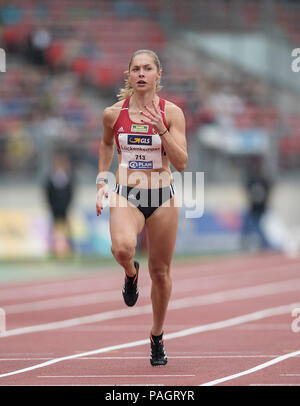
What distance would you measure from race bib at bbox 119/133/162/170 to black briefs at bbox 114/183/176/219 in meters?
0.18

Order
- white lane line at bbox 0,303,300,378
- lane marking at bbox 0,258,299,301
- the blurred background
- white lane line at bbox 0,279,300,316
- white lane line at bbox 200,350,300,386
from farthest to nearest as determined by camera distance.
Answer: the blurred background < lane marking at bbox 0,258,299,301 < white lane line at bbox 0,279,300,316 < white lane line at bbox 0,303,300,378 < white lane line at bbox 200,350,300,386

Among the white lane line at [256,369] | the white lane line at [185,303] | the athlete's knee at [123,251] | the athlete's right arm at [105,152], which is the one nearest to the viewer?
the white lane line at [256,369]

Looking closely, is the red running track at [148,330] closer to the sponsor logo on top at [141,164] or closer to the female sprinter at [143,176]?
the female sprinter at [143,176]

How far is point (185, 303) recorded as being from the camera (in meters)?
12.9

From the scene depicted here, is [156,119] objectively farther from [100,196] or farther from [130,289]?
[130,289]

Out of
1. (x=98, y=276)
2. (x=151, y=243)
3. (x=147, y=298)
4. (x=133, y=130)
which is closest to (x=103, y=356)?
(x=151, y=243)

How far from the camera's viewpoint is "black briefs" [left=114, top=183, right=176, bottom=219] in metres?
7.16

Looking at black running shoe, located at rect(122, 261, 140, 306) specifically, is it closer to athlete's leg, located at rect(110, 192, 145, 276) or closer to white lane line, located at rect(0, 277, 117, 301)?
athlete's leg, located at rect(110, 192, 145, 276)

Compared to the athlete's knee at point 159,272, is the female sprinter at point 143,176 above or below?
above

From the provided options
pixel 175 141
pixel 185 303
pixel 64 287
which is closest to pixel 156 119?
pixel 175 141

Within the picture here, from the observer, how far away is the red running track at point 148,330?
6.84 m

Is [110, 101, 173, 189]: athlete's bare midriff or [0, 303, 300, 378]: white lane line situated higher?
[110, 101, 173, 189]: athlete's bare midriff

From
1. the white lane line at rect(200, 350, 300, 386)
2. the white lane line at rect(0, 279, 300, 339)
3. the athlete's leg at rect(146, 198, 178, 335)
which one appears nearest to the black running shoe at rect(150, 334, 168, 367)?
the athlete's leg at rect(146, 198, 178, 335)

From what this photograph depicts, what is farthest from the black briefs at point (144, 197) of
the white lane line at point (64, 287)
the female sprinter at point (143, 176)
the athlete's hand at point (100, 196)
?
the white lane line at point (64, 287)
